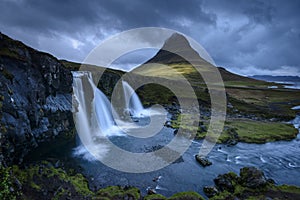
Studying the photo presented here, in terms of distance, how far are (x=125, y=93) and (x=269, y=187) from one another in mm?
42501

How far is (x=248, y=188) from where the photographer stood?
17.8m

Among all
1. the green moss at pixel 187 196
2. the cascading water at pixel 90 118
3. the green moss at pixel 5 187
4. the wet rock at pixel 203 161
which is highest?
the cascading water at pixel 90 118

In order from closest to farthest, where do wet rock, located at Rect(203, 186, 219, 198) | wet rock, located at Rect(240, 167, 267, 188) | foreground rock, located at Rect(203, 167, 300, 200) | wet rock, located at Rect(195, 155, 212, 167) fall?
foreground rock, located at Rect(203, 167, 300, 200) → wet rock, located at Rect(203, 186, 219, 198) → wet rock, located at Rect(240, 167, 267, 188) → wet rock, located at Rect(195, 155, 212, 167)

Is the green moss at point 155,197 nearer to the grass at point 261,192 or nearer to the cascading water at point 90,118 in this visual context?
the grass at point 261,192

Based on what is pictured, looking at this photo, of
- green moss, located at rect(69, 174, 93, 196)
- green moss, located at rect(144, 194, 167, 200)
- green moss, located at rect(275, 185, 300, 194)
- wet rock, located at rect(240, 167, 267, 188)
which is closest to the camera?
green moss, located at rect(144, 194, 167, 200)

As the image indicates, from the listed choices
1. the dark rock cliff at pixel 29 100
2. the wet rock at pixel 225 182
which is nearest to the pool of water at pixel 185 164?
the wet rock at pixel 225 182

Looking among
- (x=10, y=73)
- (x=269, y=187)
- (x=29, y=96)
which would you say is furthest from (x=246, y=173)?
(x=10, y=73)

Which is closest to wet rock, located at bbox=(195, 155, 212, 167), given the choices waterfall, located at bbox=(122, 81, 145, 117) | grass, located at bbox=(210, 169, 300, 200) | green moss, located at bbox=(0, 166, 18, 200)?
grass, located at bbox=(210, 169, 300, 200)

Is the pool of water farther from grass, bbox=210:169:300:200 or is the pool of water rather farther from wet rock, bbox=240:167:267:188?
wet rock, bbox=240:167:267:188

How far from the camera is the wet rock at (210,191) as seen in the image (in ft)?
56.4

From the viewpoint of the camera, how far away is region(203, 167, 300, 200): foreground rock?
16.7 m

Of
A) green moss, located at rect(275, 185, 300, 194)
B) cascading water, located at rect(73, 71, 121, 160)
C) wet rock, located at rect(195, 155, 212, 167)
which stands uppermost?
cascading water, located at rect(73, 71, 121, 160)

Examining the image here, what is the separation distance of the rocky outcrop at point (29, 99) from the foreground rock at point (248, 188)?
1756 cm

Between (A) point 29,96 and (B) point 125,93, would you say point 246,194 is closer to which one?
(A) point 29,96
